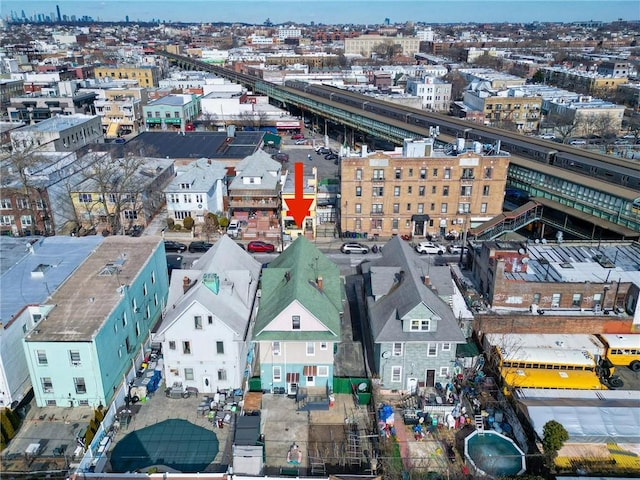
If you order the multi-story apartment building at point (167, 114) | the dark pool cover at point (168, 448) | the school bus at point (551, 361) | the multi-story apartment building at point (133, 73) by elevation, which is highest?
the multi-story apartment building at point (133, 73)

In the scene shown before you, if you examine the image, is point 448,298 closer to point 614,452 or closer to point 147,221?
point 614,452

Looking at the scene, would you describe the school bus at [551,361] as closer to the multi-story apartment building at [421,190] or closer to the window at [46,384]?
the multi-story apartment building at [421,190]

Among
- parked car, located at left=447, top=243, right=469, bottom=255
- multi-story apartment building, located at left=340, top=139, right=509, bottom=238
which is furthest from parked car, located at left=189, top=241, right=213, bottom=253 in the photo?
parked car, located at left=447, top=243, right=469, bottom=255

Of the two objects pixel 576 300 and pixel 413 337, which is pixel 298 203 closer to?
pixel 413 337

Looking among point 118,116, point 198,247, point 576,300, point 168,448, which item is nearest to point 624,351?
point 576,300

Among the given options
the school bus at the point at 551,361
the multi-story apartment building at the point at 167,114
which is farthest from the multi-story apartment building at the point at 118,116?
the school bus at the point at 551,361

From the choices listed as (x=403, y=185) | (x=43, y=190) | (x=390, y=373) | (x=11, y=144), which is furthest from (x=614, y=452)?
(x=11, y=144)
